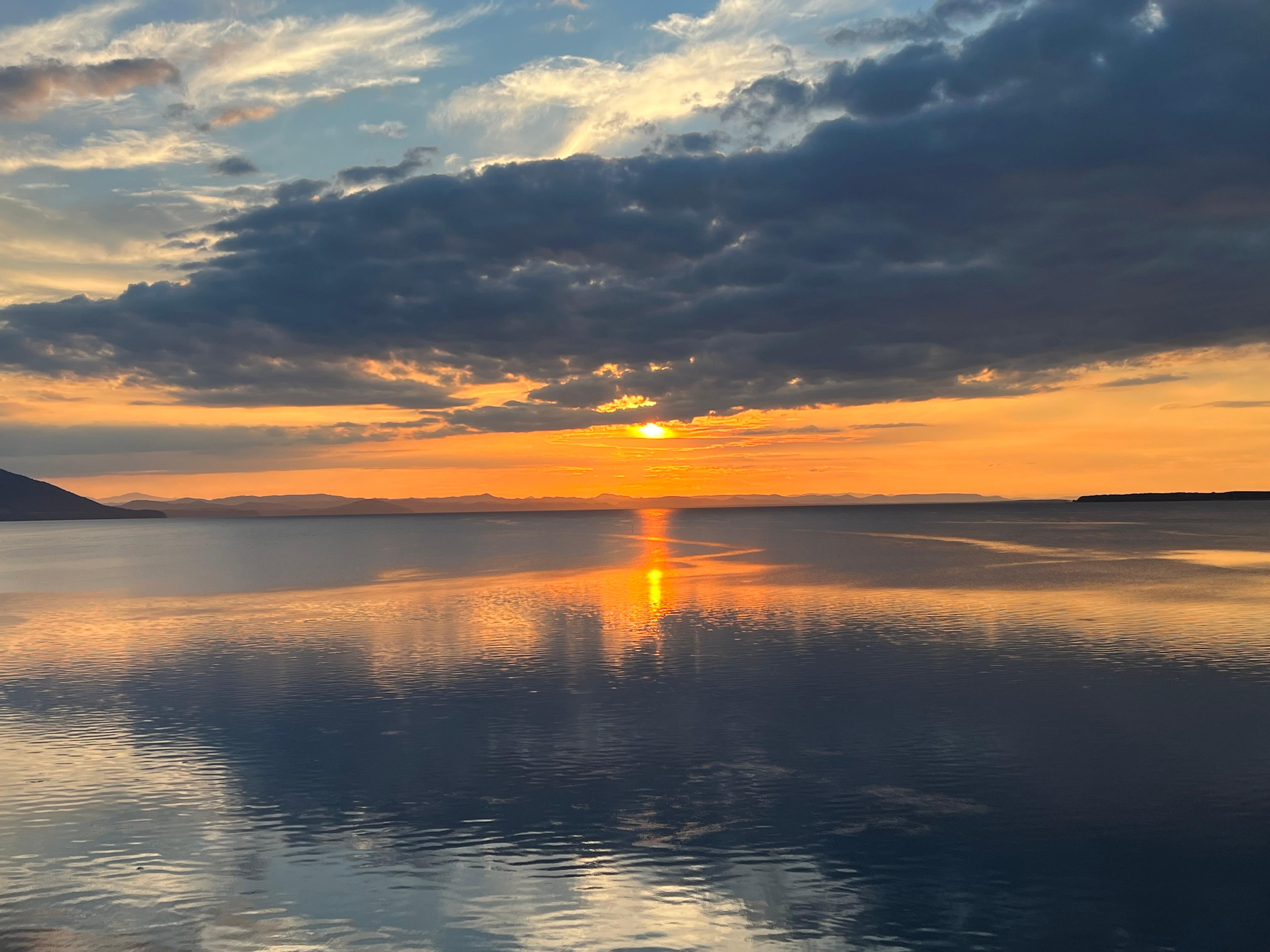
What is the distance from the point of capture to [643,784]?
26016mm

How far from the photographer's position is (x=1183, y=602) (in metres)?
A: 68.2

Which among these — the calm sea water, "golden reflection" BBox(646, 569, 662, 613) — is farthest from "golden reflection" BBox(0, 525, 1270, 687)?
the calm sea water

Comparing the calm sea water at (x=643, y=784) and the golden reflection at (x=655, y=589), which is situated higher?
the golden reflection at (x=655, y=589)

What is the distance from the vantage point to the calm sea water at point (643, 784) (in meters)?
17.7

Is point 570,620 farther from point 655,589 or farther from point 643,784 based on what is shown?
point 643,784

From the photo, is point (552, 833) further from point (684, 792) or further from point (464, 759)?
point (464, 759)

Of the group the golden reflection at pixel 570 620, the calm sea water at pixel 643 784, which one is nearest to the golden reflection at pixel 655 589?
the golden reflection at pixel 570 620

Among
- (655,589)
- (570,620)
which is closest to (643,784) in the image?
(570,620)

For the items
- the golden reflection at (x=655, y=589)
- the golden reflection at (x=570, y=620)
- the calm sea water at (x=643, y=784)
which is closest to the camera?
the calm sea water at (x=643, y=784)

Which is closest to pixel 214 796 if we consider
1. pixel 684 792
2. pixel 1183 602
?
pixel 684 792

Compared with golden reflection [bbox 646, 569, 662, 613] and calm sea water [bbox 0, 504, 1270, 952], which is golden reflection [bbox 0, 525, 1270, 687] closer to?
golden reflection [bbox 646, 569, 662, 613]

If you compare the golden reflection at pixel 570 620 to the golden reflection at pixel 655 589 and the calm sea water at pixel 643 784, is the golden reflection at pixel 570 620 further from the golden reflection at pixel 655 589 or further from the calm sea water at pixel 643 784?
the calm sea water at pixel 643 784

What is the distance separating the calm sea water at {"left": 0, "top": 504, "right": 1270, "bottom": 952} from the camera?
17.7 meters

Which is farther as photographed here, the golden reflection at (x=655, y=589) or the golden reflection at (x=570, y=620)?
the golden reflection at (x=655, y=589)
